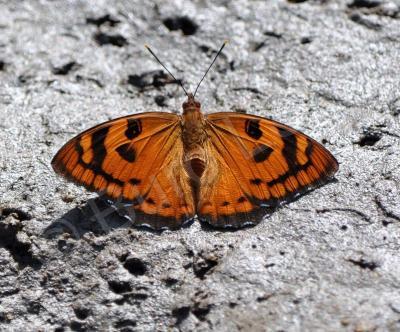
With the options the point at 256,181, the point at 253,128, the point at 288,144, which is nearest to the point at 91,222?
the point at 256,181

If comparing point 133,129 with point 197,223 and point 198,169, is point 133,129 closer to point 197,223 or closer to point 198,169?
point 198,169

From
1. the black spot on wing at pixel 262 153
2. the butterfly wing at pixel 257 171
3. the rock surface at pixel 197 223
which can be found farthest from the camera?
the black spot on wing at pixel 262 153

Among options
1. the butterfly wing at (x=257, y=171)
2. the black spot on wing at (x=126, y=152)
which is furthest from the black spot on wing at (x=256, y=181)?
the black spot on wing at (x=126, y=152)

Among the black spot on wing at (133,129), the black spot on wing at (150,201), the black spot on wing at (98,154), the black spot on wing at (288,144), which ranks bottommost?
the black spot on wing at (150,201)

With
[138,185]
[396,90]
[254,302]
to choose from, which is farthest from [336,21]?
[254,302]

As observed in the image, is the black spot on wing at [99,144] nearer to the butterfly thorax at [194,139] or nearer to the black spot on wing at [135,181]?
the black spot on wing at [135,181]
